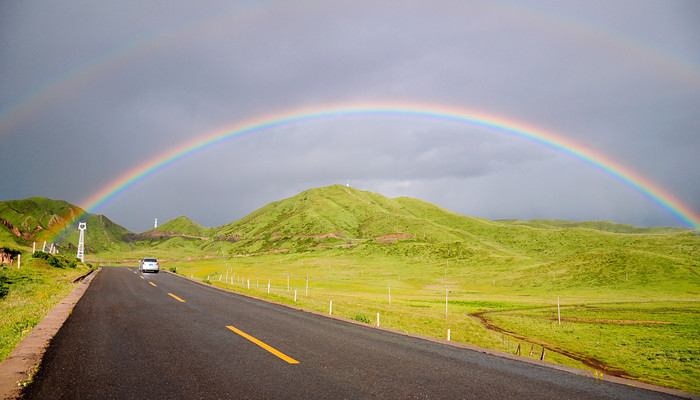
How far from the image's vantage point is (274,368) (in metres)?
7.36

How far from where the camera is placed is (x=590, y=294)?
67.1 m

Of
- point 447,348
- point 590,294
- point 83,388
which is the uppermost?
point 83,388

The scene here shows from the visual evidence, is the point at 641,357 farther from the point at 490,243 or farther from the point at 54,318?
the point at 490,243

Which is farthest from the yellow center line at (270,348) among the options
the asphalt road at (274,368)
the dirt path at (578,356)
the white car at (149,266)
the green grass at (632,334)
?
the white car at (149,266)

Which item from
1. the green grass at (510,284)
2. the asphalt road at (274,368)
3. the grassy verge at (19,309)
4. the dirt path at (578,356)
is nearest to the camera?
the asphalt road at (274,368)

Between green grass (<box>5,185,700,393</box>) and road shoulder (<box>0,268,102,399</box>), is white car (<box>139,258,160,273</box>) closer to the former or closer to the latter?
green grass (<box>5,185,700,393</box>)

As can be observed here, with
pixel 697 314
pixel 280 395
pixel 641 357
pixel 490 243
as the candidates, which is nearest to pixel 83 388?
pixel 280 395

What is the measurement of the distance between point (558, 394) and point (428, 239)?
169 metres

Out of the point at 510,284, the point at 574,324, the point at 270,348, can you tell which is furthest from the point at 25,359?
the point at 510,284

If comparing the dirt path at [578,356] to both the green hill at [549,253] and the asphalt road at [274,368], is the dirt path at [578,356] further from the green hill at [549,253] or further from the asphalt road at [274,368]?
the green hill at [549,253]

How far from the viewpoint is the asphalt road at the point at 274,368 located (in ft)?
20.1

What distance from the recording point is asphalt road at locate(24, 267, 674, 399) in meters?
6.14

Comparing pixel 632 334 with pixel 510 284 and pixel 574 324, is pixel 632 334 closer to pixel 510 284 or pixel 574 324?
pixel 574 324

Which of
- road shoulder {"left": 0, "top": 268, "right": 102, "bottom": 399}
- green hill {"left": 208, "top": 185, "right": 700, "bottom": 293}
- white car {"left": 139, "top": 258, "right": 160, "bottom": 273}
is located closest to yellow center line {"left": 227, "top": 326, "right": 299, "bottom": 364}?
road shoulder {"left": 0, "top": 268, "right": 102, "bottom": 399}
